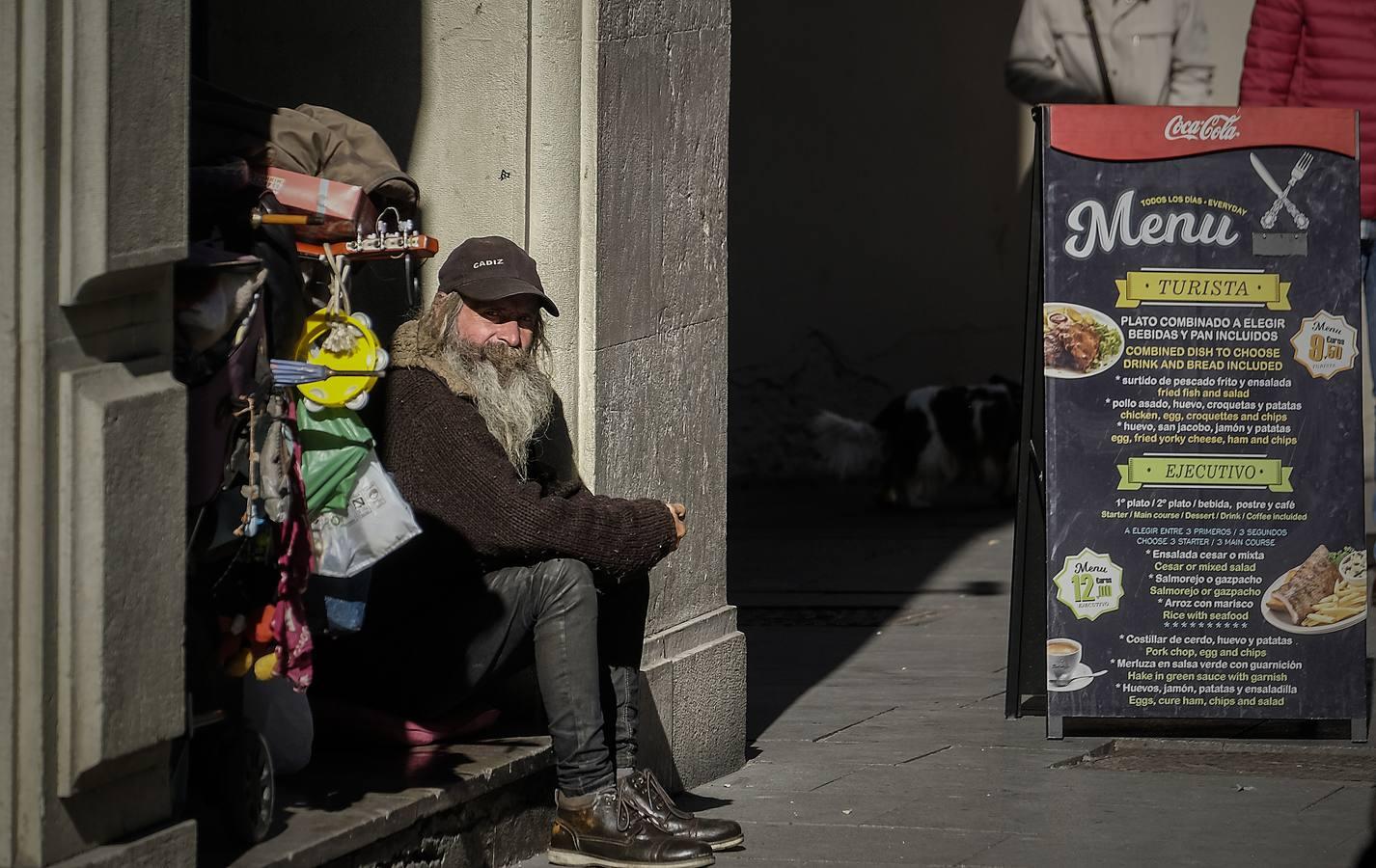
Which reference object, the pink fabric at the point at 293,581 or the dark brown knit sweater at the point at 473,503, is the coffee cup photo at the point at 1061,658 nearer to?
the dark brown knit sweater at the point at 473,503

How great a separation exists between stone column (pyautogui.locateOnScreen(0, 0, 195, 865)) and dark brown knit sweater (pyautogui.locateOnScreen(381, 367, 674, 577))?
1.09 meters

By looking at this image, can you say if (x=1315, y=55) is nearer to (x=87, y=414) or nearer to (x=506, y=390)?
(x=506, y=390)

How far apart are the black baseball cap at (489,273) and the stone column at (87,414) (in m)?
1.30

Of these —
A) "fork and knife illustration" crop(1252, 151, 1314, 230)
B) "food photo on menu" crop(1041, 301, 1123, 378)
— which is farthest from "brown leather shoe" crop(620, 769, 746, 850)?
"fork and knife illustration" crop(1252, 151, 1314, 230)

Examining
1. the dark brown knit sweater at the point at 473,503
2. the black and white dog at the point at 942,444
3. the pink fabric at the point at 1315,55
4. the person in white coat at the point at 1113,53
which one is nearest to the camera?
the dark brown knit sweater at the point at 473,503

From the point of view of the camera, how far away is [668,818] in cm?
466

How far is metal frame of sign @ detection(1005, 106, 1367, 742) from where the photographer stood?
5.92 meters

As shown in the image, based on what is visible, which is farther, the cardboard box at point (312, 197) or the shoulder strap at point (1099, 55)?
the shoulder strap at point (1099, 55)

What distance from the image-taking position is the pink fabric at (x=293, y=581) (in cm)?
369

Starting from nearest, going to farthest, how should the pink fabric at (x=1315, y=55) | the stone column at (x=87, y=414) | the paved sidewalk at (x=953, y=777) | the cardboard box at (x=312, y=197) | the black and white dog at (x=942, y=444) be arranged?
the stone column at (x=87, y=414)
the cardboard box at (x=312, y=197)
the paved sidewalk at (x=953, y=777)
the pink fabric at (x=1315, y=55)
the black and white dog at (x=942, y=444)

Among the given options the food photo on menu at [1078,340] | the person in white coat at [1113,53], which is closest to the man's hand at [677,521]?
the food photo on menu at [1078,340]

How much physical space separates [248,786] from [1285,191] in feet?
12.2

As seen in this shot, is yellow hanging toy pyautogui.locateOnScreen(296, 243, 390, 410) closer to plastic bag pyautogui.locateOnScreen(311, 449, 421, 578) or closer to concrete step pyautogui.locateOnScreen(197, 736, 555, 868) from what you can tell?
plastic bag pyautogui.locateOnScreen(311, 449, 421, 578)

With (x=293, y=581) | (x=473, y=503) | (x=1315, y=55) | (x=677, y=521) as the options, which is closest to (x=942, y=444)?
(x=1315, y=55)
